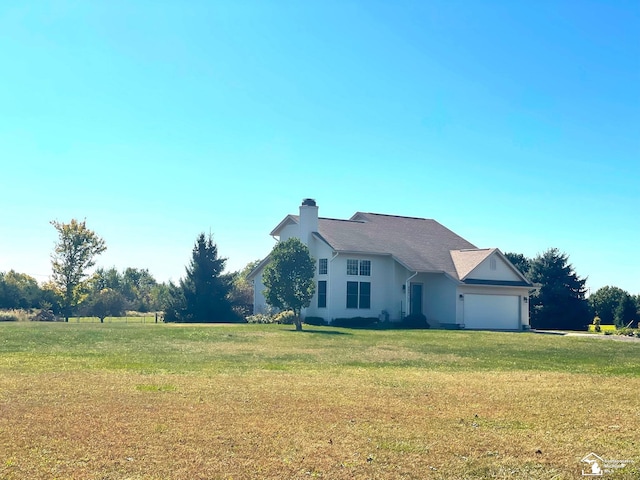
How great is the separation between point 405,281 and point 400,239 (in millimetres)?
3976

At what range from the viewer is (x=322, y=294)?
40.5 meters

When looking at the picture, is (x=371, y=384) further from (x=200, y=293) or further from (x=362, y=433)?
(x=200, y=293)

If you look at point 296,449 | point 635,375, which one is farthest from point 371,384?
point 635,375

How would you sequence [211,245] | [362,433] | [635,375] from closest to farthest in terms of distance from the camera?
[362,433], [635,375], [211,245]

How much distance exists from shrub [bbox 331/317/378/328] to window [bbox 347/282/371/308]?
1.18 metres

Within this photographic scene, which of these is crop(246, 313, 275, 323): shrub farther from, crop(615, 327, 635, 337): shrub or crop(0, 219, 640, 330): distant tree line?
crop(615, 327, 635, 337): shrub

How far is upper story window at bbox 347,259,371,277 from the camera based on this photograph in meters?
40.6

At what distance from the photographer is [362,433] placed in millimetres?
8352

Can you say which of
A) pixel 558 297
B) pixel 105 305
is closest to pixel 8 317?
pixel 105 305

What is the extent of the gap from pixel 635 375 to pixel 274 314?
98.3 feet

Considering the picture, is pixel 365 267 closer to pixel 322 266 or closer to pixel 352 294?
pixel 352 294

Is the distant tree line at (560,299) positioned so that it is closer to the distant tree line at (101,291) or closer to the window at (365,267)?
the window at (365,267)

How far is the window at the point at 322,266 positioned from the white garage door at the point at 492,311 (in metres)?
8.41

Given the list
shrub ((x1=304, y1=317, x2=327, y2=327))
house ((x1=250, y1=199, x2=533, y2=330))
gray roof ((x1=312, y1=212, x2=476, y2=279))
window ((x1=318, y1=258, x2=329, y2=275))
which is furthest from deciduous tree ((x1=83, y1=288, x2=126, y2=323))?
window ((x1=318, y1=258, x2=329, y2=275))
